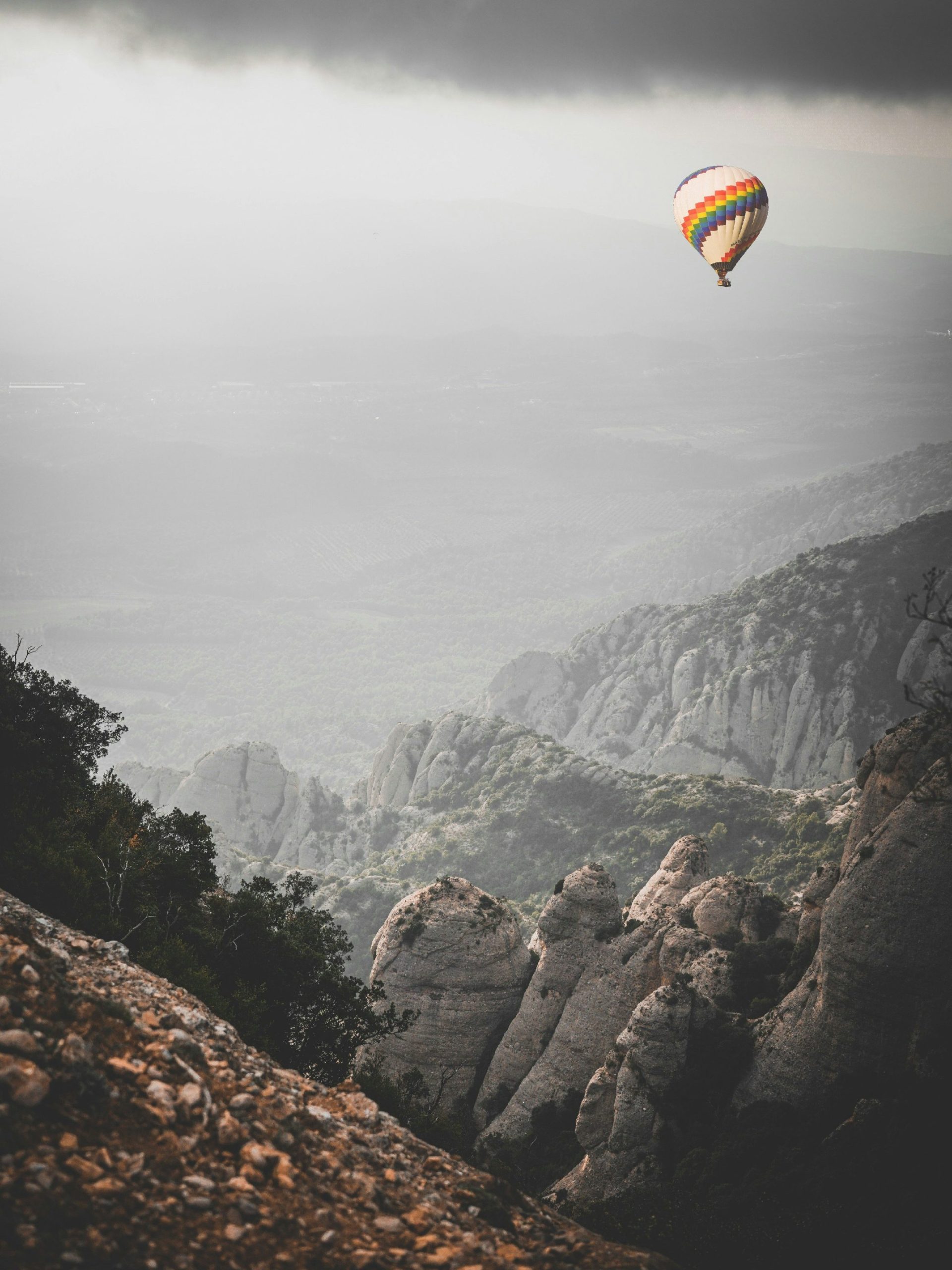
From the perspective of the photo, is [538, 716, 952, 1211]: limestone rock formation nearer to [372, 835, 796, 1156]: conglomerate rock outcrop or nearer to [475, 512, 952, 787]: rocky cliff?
[372, 835, 796, 1156]: conglomerate rock outcrop

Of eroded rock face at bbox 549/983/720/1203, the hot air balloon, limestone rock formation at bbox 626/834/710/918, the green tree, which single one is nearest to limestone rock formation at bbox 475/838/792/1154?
eroded rock face at bbox 549/983/720/1203

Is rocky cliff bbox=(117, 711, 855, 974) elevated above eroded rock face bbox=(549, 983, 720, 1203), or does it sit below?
above

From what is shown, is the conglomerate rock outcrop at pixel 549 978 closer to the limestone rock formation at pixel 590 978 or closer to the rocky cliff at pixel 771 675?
the limestone rock formation at pixel 590 978

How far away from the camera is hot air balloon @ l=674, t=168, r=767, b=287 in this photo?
65000 mm

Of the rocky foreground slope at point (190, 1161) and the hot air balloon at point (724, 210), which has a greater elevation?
the hot air balloon at point (724, 210)

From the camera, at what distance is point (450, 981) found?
39.8 m

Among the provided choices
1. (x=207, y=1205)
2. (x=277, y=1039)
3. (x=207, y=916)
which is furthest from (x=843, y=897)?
(x=207, y=1205)

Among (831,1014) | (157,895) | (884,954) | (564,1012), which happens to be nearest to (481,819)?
(564,1012)

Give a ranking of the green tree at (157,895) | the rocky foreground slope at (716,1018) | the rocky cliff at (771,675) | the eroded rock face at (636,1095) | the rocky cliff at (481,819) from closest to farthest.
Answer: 1. the green tree at (157,895)
2. the rocky foreground slope at (716,1018)
3. the eroded rock face at (636,1095)
4. the rocky cliff at (481,819)
5. the rocky cliff at (771,675)

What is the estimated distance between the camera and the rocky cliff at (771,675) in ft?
348

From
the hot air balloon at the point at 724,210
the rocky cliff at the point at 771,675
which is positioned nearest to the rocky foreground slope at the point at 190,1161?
the hot air balloon at the point at 724,210

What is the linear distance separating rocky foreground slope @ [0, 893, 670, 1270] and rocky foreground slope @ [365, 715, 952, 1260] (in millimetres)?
10702

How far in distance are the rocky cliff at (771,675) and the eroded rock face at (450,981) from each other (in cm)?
6929

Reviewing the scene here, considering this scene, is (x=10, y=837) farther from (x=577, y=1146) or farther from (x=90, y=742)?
(x=577, y=1146)
